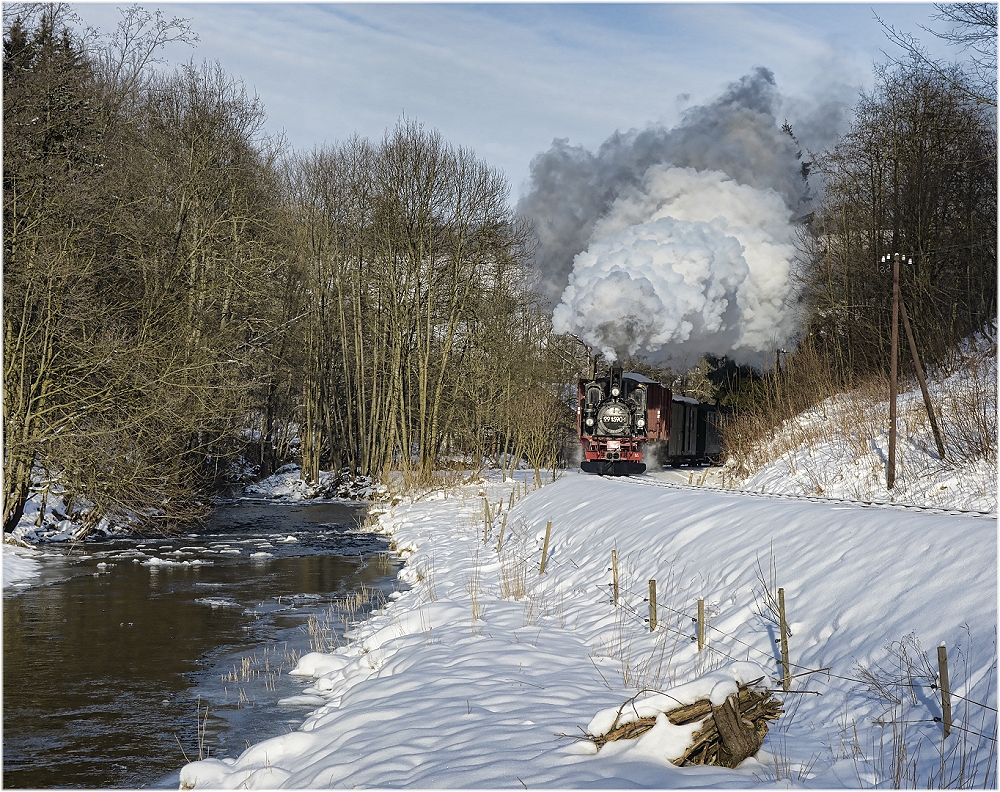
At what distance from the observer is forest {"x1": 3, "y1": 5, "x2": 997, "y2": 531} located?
60.8 ft

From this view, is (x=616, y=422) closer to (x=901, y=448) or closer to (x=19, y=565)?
(x=901, y=448)

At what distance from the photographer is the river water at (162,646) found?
8328mm

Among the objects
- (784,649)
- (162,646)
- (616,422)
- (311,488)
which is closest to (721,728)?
(784,649)

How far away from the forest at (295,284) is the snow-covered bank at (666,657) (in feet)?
28.9

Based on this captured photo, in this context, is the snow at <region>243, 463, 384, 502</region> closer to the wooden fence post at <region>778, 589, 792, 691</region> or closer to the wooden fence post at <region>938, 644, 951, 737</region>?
the wooden fence post at <region>778, 589, 792, 691</region>

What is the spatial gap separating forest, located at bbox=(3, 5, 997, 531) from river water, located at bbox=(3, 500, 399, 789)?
2627 millimetres

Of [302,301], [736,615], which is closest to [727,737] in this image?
[736,615]

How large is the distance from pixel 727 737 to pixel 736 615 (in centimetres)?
395

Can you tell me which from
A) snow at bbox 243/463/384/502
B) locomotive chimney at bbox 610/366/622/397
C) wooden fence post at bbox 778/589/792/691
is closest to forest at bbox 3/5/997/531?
snow at bbox 243/463/384/502

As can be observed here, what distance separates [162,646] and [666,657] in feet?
22.3

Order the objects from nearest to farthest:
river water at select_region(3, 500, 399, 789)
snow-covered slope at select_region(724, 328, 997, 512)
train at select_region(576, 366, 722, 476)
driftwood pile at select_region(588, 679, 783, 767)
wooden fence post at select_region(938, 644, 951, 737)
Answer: wooden fence post at select_region(938, 644, 951, 737), driftwood pile at select_region(588, 679, 783, 767), river water at select_region(3, 500, 399, 789), snow-covered slope at select_region(724, 328, 997, 512), train at select_region(576, 366, 722, 476)

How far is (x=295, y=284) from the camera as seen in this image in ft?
122

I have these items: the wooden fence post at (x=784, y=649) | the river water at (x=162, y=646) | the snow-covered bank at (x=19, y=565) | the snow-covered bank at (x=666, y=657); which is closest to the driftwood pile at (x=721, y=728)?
the snow-covered bank at (x=666, y=657)

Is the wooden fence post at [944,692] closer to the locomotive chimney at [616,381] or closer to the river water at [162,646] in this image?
the river water at [162,646]
